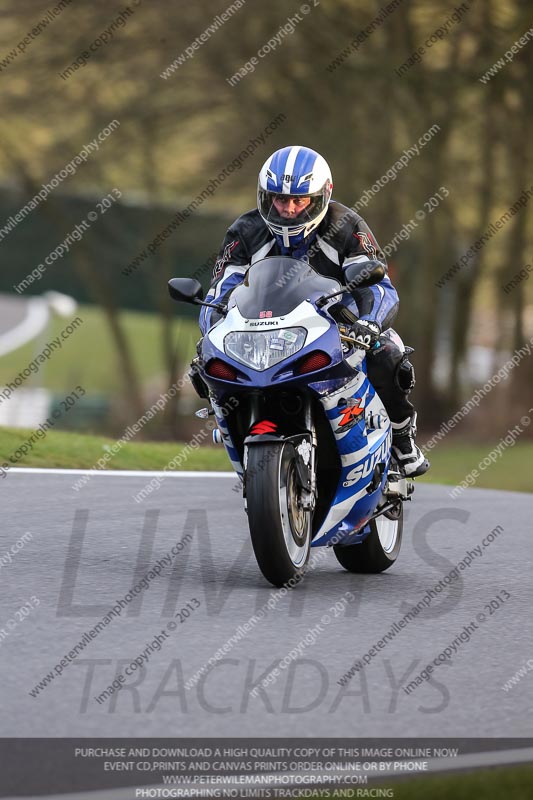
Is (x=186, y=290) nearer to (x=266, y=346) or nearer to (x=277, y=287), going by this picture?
(x=277, y=287)

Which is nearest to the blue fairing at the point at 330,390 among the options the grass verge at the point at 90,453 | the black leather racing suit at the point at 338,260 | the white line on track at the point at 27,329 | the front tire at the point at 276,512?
the black leather racing suit at the point at 338,260

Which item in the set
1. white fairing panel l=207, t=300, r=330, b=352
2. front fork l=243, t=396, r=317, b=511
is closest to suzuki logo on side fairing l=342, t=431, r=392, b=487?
front fork l=243, t=396, r=317, b=511

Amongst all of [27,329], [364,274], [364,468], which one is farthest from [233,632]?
[27,329]

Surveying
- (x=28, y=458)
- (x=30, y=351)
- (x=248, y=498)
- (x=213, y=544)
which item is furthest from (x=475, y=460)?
(x=30, y=351)

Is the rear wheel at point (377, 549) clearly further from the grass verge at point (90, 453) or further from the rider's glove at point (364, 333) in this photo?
the grass verge at point (90, 453)

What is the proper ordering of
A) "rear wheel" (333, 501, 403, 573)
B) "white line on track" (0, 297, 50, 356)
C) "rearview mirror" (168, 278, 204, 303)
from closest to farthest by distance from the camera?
"rearview mirror" (168, 278, 204, 303) < "rear wheel" (333, 501, 403, 573) < "white line on track" (0, 297, 50, 356)

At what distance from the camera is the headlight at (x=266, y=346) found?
6824 millimetres

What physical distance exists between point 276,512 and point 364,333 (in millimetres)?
1044

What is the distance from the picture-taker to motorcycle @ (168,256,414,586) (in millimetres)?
6719

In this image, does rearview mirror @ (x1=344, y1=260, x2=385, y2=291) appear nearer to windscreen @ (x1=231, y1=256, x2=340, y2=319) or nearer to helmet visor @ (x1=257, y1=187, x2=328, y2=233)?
windscreen @ (x1=231, y1=256, x2=340, y2=319)

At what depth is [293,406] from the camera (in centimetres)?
706

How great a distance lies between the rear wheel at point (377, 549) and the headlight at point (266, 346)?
1.29 meters

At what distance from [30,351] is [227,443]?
48534 millimetres

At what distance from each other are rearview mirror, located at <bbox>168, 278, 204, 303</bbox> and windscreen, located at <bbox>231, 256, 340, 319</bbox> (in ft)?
0.58
